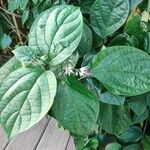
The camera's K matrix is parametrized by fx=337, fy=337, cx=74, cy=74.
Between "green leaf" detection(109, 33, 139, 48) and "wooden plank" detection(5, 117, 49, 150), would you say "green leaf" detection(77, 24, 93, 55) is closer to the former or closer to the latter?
"green leaf" detection(109, 33, 139, 48)

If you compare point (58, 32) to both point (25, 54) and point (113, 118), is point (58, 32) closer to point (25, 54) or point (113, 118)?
point (25, 54)

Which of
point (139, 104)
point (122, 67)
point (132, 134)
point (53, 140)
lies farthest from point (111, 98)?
point (53, 140)

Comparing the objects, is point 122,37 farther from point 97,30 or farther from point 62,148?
point 62,148

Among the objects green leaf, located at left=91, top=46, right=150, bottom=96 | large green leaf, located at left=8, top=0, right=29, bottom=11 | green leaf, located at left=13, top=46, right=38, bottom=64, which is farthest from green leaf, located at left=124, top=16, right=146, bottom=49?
large green leaf, located at left=8, top=0, right=29, bottom=11

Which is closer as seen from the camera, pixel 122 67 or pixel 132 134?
pixel 122 67

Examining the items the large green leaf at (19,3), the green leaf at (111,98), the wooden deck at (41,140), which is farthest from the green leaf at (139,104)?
the wooden deck at (41,140)

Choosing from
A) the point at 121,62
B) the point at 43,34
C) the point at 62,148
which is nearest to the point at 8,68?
the point at 43,34
